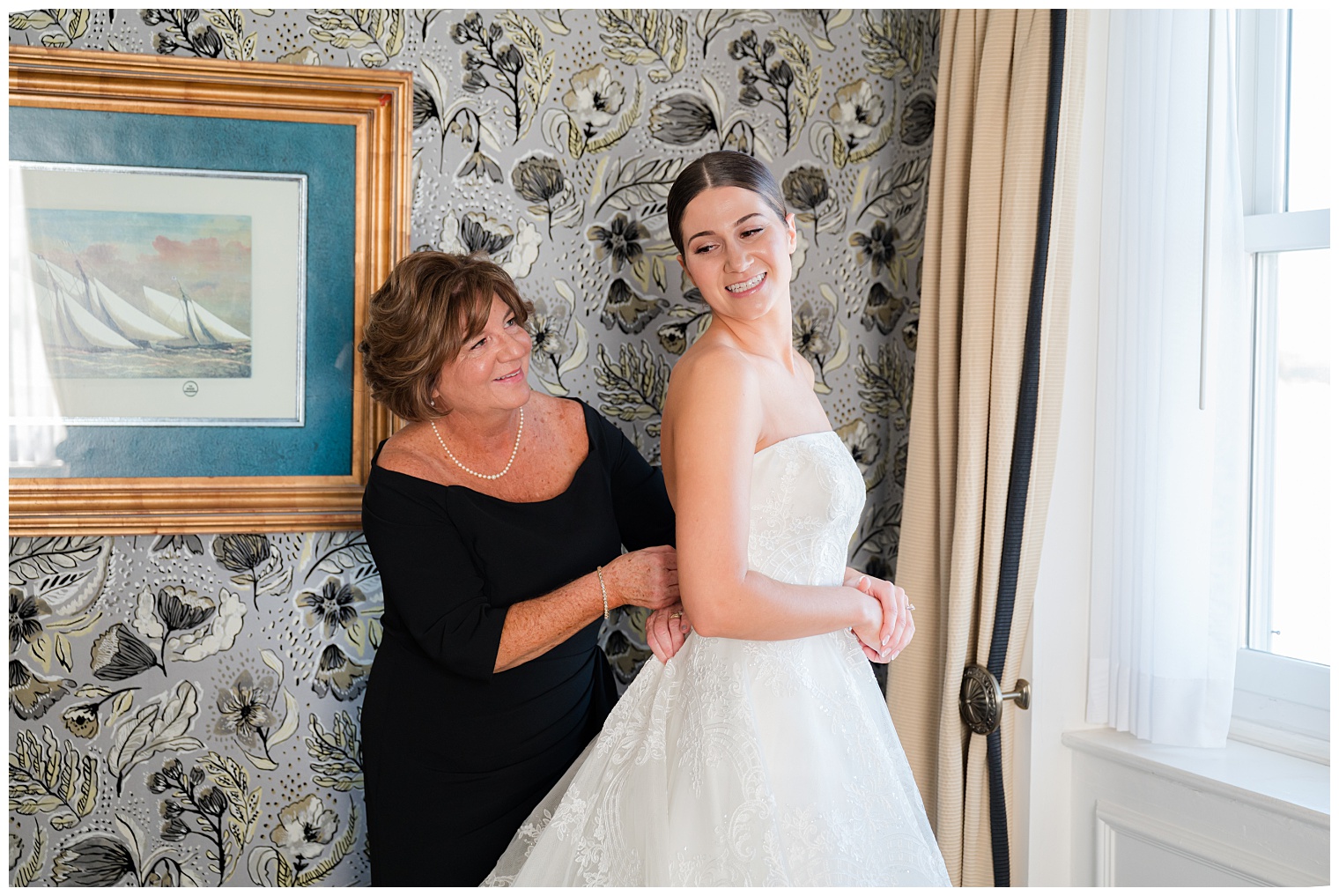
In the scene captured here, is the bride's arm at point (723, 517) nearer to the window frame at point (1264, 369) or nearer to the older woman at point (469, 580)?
the older woman at point (469, 580)

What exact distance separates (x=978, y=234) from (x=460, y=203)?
3.42 feet

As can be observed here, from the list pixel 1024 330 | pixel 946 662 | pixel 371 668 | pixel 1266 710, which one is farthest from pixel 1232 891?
pixel 371 668

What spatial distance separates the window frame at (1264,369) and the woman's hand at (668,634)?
1.04 meters

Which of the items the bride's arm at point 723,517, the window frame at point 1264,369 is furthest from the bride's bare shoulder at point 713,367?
the window frame at point 1264,369

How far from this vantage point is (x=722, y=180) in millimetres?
1564

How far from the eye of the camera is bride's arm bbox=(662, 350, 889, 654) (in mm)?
1372

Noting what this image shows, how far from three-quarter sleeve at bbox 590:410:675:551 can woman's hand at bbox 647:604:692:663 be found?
358 mm

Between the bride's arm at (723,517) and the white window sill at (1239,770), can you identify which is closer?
the bride's arm at (723,517)

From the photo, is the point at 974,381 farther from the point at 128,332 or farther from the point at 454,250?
the point at 128,332

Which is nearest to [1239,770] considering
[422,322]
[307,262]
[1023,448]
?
[1023,448]

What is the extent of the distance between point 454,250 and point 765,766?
47.8 inches

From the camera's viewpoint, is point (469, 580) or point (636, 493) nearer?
point (469, 580)

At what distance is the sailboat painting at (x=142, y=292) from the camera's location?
1.84 meters

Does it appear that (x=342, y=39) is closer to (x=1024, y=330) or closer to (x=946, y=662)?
(x=1024, y=330)
